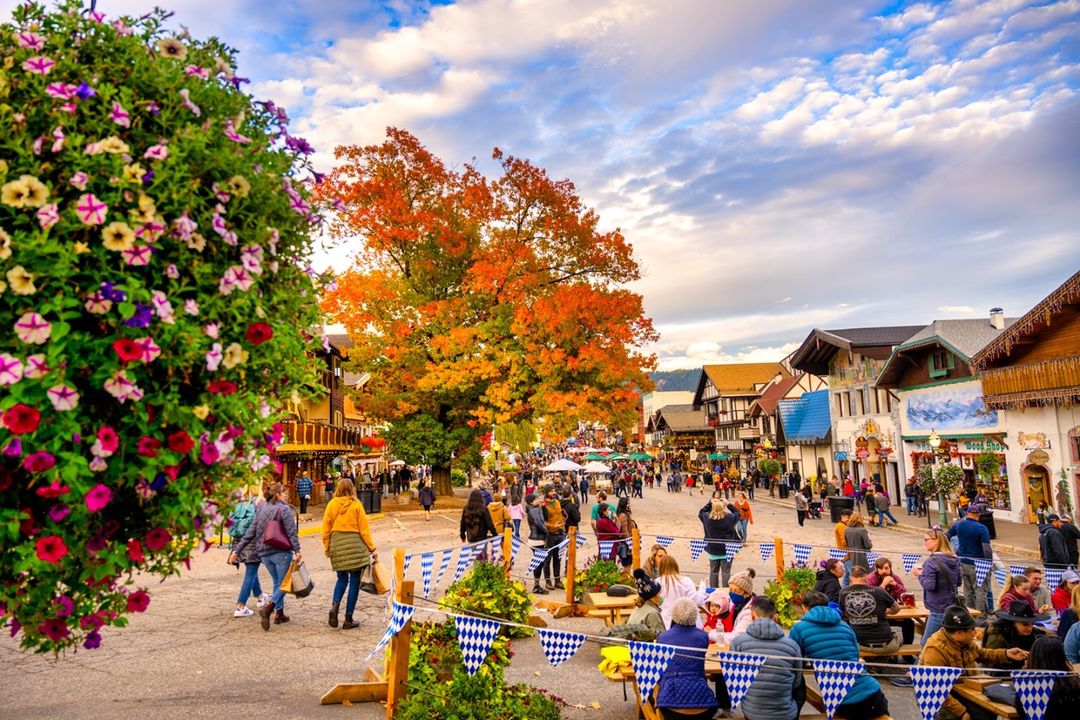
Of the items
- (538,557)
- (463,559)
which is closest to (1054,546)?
(538,557)

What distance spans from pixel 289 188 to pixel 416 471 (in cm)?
6047

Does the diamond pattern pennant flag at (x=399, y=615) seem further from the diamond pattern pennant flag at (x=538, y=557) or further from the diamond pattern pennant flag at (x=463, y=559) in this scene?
the diamond pattern pennant flag at (x=538, y=557)

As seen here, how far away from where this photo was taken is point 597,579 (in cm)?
1233

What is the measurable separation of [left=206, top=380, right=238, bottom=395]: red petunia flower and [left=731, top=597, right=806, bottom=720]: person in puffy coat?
4.84 meters

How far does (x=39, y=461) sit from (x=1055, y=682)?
7.30 metres

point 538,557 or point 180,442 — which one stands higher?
point 180,442

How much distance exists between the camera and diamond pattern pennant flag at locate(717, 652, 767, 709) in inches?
237

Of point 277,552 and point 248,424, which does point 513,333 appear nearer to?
point 277,552

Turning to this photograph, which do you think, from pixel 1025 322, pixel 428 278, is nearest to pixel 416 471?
pixel 428 278

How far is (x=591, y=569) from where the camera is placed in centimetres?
1253

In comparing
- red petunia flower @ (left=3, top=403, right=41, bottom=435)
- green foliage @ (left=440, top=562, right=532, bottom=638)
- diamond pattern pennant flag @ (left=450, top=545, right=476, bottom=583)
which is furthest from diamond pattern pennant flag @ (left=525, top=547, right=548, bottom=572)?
red petunia flower @ (left=3, top=403, right=41, bottom=435)

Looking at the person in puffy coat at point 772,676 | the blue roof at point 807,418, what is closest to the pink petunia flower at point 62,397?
the person in puffy coat at point 772,676

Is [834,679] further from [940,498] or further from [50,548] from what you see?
[940,498]

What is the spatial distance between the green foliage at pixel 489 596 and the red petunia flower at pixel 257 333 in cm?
582
